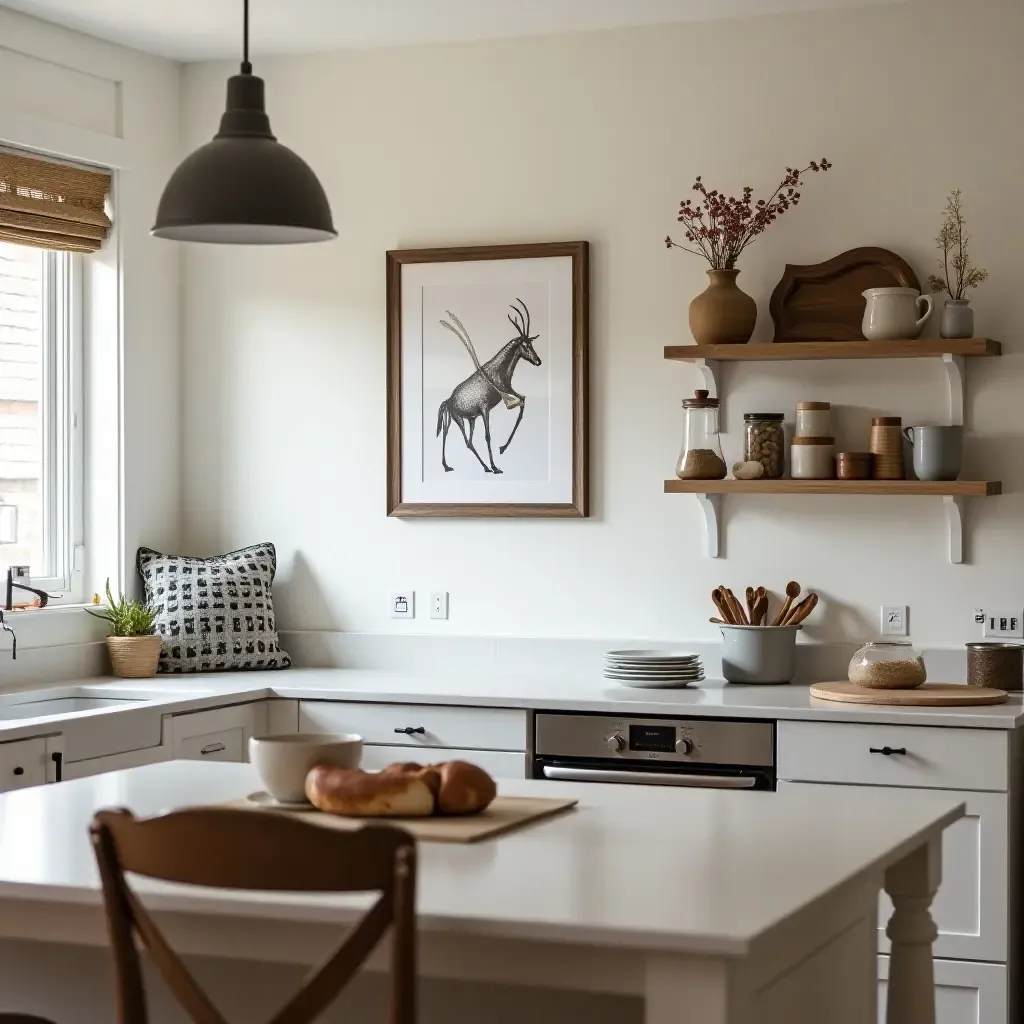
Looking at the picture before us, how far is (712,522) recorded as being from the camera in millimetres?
4438

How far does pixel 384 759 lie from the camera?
414 cm

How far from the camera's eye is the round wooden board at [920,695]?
3.73 meters

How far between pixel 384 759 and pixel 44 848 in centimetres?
216

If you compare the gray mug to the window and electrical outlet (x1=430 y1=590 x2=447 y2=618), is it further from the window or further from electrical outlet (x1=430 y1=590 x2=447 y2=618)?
the window

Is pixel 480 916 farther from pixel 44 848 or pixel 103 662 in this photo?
pixel 103 662

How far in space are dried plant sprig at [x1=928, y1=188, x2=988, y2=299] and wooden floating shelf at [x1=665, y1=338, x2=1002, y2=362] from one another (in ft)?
0.61

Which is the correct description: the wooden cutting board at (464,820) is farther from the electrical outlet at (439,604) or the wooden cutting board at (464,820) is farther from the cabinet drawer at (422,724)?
the electrical outlet at (439,604)

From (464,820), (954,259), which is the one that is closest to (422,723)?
(954,259)

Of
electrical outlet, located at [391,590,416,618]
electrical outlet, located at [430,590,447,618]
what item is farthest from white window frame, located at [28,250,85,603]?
electrical outlet, located at [430,590,447,618]

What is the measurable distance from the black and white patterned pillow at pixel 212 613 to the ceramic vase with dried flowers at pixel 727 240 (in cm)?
155

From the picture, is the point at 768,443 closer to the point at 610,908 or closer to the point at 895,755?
the point at 895,755

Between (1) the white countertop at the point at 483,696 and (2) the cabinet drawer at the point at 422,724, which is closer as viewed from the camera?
(1) the white countertop at the point at 483,696

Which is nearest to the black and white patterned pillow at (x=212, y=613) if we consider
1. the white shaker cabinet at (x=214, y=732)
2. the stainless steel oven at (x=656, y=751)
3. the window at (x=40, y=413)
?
the window at (x=40, y=413)

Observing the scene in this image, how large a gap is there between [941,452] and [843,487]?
0.87 ft
